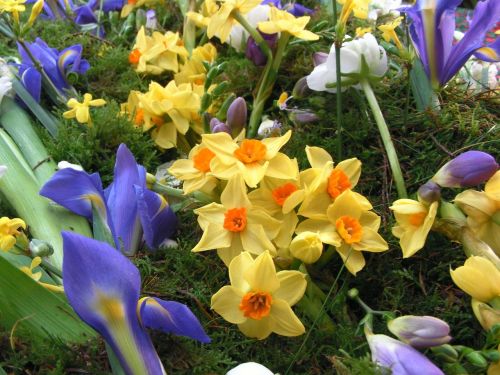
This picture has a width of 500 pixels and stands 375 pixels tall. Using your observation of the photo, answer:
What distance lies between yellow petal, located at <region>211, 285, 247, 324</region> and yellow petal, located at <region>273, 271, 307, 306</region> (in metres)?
0.04

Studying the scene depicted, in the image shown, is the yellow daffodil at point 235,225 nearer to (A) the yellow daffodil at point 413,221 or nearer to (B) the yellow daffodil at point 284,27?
(A) the yellow daffodil at point 413,221

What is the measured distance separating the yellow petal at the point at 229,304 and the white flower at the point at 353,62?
1.05ft

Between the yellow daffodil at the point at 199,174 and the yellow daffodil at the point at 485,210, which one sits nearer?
the yellow daffodil at the point at 485,210

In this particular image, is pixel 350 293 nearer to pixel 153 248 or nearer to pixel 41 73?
pixel 153 248

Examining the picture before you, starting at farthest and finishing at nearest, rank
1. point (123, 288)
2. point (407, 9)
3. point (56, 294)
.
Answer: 1. point (407, 9)
2. point (56, 294)
3. point (123, 288)

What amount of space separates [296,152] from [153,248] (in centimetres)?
22

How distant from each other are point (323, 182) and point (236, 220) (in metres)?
0.10

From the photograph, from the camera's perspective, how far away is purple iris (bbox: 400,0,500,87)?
2.29ft

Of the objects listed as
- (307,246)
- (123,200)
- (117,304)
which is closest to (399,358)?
(307,246)

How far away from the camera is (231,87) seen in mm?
918

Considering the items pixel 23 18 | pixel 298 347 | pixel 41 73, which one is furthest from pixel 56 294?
pixel 23 18

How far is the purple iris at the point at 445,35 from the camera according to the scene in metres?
0.70

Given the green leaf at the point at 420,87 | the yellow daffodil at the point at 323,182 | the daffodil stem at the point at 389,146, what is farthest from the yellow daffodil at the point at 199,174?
the green leaf at the point at 420,87

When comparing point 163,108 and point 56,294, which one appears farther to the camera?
point 163,108
